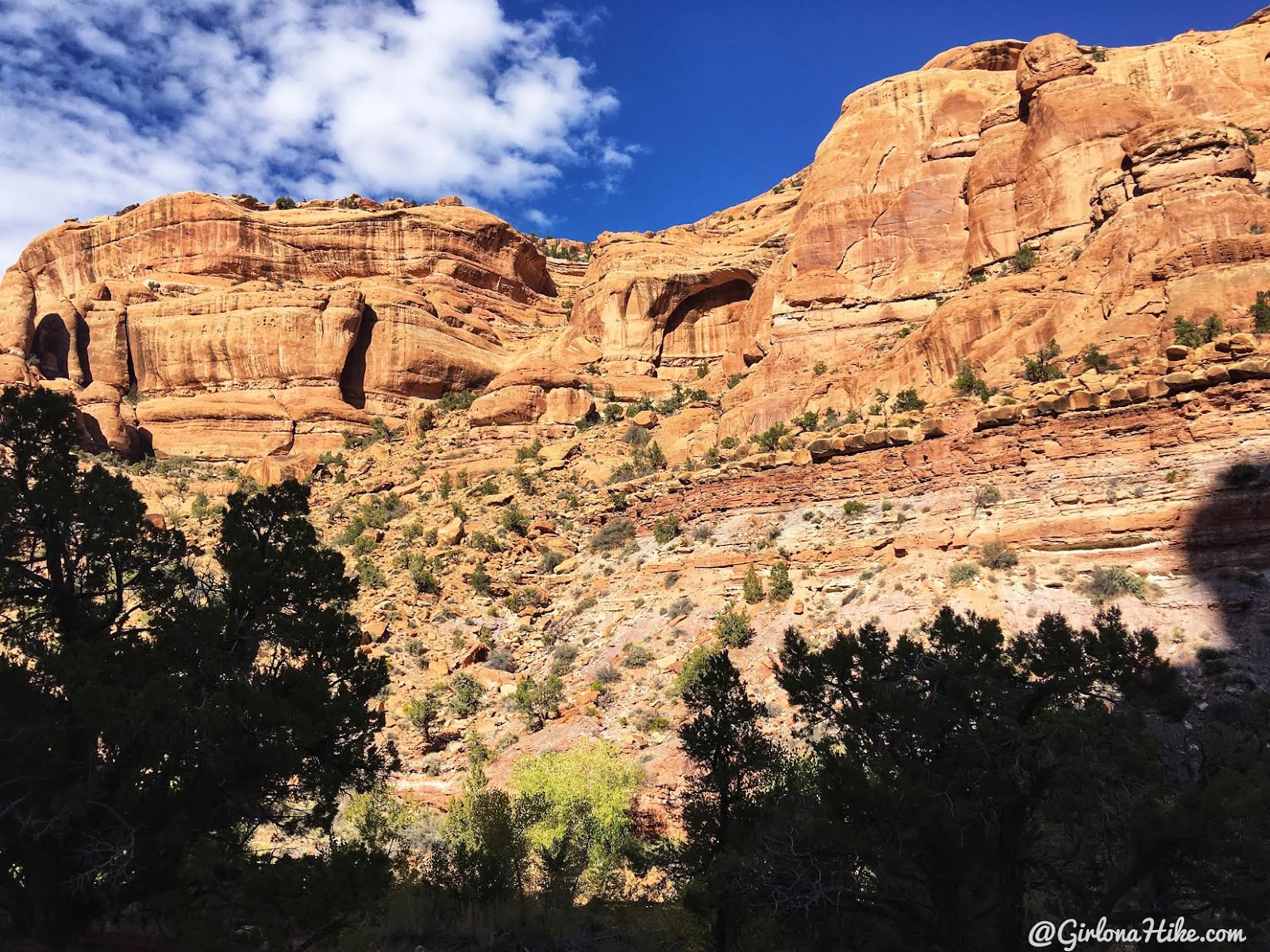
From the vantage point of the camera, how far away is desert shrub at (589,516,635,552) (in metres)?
28.6

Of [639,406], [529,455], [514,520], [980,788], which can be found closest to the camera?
[980,788]

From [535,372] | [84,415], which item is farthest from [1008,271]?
[84,415]

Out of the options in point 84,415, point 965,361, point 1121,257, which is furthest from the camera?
point 84,415

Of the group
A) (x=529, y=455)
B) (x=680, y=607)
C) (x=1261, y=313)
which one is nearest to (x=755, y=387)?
(x=529, y=455)

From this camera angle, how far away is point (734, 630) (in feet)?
67.6

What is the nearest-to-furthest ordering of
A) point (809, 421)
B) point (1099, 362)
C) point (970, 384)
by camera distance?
point (1099, 362)
point (970, 384)
point (809, 421)

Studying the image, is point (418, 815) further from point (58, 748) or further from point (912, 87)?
point (912, 87)

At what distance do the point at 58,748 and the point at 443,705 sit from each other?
45.0 feet

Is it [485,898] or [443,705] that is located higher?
[443,705]

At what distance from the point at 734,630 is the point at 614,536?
9081mm

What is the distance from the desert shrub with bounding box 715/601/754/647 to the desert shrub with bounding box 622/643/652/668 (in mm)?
1999

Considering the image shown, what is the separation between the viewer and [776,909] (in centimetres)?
816

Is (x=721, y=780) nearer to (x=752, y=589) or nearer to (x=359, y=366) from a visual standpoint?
(x=752, y=589)

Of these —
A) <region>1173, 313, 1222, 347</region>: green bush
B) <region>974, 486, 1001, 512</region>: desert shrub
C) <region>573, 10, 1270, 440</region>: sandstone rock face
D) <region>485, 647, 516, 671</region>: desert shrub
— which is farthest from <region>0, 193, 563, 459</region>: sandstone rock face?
<region>1173, 313, 1222, 347</region>: green bush
